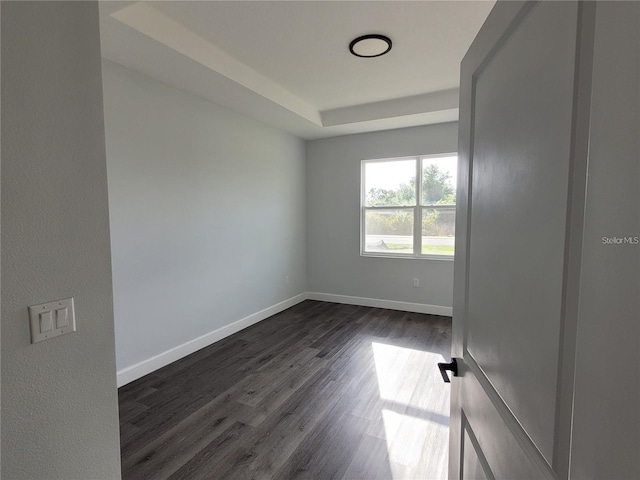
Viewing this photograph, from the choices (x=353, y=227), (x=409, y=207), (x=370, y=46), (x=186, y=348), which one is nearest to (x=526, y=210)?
(x=370, y=46)

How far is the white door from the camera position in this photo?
0.51 metres

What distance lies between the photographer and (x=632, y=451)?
15.1 inches

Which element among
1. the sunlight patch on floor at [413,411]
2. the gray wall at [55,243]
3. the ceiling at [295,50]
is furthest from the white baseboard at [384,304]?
the gray wall at [55,243]

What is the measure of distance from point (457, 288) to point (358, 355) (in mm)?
2183

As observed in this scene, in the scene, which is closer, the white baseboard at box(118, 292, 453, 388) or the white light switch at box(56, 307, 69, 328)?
the white light switch at box(56, 307, 69, 328)

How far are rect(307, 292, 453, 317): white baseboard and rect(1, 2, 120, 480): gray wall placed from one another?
13.0ft

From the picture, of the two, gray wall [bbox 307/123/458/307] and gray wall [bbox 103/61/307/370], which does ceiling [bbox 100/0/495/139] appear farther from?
gray wall [bbox 307/123/458/307]

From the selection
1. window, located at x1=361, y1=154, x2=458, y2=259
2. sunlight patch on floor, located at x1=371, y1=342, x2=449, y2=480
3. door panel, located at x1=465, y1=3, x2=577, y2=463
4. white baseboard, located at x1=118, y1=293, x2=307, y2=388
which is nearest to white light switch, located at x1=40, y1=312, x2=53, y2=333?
door panel, located at x1=465, y1=3, x2=577, y2=463

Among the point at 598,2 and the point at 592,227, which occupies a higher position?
the point at 598,2

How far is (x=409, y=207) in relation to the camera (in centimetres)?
445

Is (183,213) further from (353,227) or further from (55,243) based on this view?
(353,227)

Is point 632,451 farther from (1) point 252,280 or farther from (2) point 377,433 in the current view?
(1) point 252,280

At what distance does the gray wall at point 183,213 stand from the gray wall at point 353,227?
32.0 inches

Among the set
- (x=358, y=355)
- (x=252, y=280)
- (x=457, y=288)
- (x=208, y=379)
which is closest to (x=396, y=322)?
(x=358, y=355)
